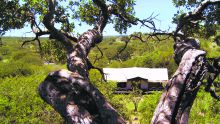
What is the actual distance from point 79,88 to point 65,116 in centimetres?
53

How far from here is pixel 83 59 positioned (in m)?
6.95

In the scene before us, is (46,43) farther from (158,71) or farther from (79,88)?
(158,71)

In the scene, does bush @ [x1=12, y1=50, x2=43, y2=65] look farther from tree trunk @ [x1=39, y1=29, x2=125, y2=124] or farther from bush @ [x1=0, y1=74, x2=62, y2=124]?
tree trunk @ [x1=39, y1=29, x2=125, y2=124]

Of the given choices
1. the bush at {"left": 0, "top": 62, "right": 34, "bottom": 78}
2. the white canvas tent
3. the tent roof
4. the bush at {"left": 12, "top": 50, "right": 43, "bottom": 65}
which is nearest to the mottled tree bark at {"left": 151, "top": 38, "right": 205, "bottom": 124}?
the white canvas tent

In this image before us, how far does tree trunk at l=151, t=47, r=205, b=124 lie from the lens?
498 cm

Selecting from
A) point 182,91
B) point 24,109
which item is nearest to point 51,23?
point 182,91

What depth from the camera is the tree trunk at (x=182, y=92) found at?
498cm

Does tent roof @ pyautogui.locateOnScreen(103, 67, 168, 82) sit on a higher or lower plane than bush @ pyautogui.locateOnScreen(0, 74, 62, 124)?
lower

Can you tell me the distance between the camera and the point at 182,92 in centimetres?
526

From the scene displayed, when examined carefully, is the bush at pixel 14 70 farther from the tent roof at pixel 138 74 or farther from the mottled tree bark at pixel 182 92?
the mottled tree bark at pixel 182 92

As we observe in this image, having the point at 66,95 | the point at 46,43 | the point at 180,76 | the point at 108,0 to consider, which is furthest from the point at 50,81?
the point at 46,43

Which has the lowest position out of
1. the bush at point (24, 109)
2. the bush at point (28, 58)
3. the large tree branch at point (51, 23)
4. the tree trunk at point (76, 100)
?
the bush at point (28, 58)

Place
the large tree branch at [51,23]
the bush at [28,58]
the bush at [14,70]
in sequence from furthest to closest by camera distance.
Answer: the bush at [28,58] → the bush at [14,70] → the large tree branch at [51,23]

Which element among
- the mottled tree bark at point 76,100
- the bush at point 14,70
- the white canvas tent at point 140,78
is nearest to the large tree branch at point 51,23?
the mottled tree bark at point 76,100
